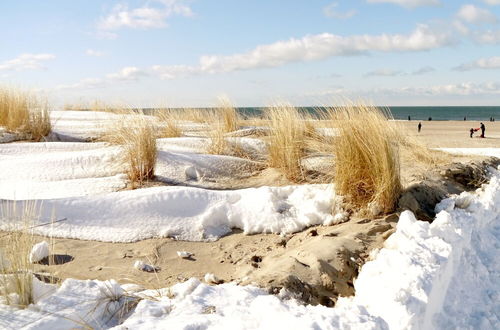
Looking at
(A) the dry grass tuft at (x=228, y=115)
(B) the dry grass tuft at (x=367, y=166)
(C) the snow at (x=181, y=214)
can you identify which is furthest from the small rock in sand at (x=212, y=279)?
(A) the dry grass tuft at (x=228, y=115)

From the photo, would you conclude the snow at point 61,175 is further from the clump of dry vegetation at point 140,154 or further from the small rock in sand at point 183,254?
the small rock in sand at point 183,254

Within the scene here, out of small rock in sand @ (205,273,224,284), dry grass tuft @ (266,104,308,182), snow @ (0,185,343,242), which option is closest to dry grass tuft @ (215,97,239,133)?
dry grass tuft @ (266,104,308,182)

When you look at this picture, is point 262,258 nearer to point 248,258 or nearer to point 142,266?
point 248,258

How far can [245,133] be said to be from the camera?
6.43 meters

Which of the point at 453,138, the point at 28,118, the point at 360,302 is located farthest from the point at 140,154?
the point at 453,138

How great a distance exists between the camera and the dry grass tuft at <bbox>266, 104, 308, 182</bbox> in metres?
4.30

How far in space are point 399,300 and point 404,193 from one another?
5.41 ft

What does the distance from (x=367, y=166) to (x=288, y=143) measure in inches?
45.6

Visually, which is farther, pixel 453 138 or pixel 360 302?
pixel 453 138

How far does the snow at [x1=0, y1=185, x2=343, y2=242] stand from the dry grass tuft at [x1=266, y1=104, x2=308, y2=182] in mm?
767

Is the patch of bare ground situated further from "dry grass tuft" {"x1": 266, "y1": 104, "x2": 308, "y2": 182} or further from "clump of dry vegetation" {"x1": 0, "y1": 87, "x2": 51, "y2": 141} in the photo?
"clump of dry vegetation" {"x1": 0, "y1": 87, "x2": 51, "y2": 141}

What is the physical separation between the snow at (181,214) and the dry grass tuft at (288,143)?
2.52 ft

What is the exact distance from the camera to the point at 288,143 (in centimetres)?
436

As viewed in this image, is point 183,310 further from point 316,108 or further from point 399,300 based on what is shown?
point 316,108
